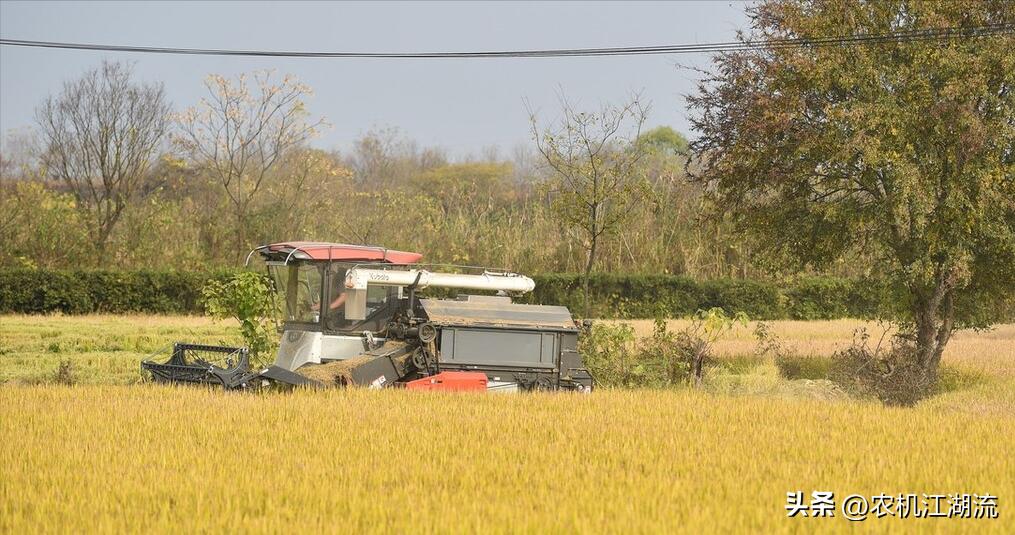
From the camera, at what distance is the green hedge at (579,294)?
30.5 meters

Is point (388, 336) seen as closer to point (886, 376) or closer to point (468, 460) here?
point (468, 460)

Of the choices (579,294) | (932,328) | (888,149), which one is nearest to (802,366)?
(932,328)

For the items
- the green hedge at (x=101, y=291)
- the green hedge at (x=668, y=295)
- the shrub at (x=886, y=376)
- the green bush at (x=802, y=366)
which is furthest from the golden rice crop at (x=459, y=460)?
the green hedge at (x=668, y=295)

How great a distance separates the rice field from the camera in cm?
714

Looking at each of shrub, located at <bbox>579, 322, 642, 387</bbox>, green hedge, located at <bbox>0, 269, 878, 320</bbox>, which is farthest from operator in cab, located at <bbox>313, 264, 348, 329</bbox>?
green hedge, located at <bbox>0, 269, 878, 320</bbox>

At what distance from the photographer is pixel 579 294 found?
32.3 meters

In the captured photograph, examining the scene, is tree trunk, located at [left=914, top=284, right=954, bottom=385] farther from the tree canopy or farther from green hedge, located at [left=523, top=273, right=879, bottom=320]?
green hedge, located at [left=523, top=273, right=879, bottom=320]

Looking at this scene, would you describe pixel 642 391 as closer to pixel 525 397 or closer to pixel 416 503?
pixel 525 397

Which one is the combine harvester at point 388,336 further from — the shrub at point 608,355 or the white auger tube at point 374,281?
the shrub at point 608,355

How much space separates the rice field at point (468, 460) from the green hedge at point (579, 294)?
1726 centimetres

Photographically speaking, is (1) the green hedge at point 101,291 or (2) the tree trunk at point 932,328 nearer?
(2) the tree trunk at point 932,328

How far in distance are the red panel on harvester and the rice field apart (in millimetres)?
661

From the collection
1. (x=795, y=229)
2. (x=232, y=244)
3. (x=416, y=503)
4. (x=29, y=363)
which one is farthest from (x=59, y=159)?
(x=416, y=503)

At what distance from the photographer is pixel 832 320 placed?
33.3 m
